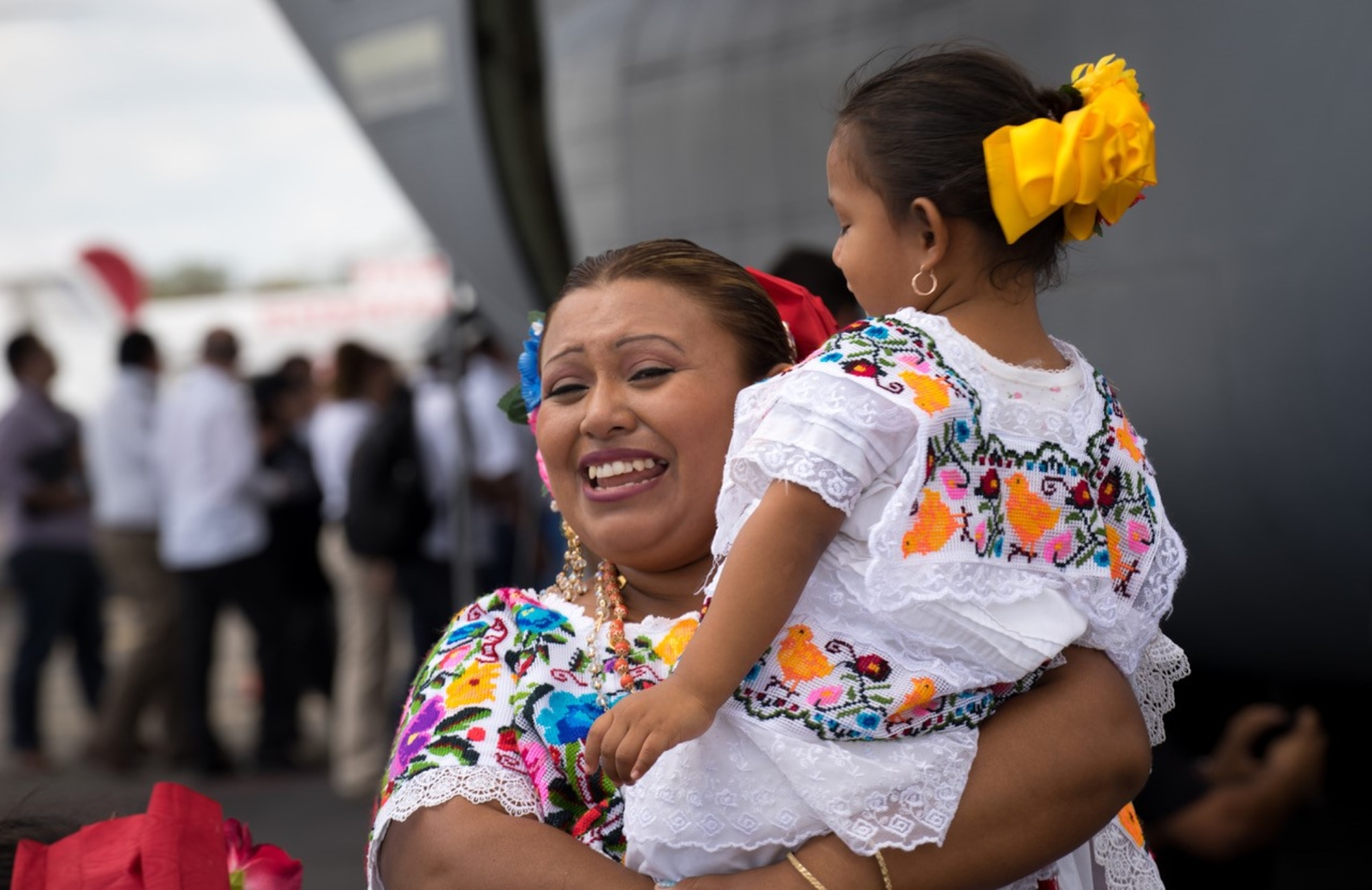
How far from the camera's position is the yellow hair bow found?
1458 mm

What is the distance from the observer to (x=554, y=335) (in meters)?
1.68

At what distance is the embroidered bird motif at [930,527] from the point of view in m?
1.38

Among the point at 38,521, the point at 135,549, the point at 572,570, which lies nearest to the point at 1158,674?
the point at 572,570

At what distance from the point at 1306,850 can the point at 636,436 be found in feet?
14.1

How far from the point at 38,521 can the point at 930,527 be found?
678cm

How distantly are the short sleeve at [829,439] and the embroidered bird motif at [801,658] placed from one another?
0.13 metres

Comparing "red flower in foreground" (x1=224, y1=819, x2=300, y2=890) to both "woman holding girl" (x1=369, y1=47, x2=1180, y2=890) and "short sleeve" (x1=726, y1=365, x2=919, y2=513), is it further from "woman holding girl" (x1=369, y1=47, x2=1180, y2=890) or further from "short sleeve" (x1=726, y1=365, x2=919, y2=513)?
"short sleeve" (x1=726, y1=365, x2=919, y2=513)

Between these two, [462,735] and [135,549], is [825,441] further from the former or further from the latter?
[135,549]

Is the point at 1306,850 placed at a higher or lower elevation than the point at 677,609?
lower

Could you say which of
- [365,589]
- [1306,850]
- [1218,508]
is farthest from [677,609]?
[365,589]

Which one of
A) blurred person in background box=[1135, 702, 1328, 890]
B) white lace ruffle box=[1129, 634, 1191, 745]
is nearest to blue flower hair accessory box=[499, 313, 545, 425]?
white lace ruffle box=[1129, 634, 1191, 745]

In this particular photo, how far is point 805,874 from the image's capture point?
1373 mm

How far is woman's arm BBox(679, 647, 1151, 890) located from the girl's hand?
0.54 ft

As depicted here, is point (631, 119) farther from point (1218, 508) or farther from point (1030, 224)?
point (1030, 224)
